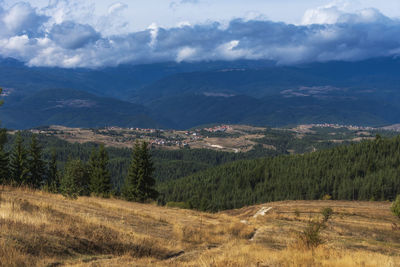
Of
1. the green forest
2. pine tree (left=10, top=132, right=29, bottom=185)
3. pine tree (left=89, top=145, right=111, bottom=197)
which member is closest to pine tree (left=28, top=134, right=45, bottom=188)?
pine tree (left=10, top=132, right=29, bottom=185)

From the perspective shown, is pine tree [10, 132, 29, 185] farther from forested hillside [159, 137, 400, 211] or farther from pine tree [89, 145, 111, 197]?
forested hillside [159, 137, 400, 211]

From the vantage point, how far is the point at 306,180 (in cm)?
14712

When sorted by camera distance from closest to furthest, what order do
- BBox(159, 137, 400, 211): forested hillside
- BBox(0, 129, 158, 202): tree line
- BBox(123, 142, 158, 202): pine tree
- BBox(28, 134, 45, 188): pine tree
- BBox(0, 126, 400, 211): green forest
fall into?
BBox(123, 142, 158, 202): pine tree, BBox(0, 129, 158, 202): tree line, BBox(28, 134, 45, 188): pine tree, BBox(0, 126, 400, 211): green forest, BBox(159, 137, 400, 211): forested hillside

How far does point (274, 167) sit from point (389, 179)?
5833cm

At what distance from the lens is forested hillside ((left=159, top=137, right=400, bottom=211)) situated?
417 ft

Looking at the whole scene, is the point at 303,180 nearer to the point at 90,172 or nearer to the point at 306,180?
the point at 306,180

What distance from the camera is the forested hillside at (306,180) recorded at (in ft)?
417

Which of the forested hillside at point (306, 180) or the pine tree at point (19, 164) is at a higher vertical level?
the pine tree at point (19, 164)

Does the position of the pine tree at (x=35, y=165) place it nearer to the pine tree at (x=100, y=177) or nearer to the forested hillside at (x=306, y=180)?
the pine tree at (x=100, y=177)

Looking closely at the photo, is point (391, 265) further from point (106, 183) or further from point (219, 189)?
point (219, 189)

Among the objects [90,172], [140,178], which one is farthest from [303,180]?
[140,178]

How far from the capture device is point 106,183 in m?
67.2

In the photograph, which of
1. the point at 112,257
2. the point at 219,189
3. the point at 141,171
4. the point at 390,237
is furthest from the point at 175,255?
the point at 219,189

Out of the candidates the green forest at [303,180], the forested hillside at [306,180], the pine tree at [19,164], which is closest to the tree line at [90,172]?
the pine tree at [19,164]
